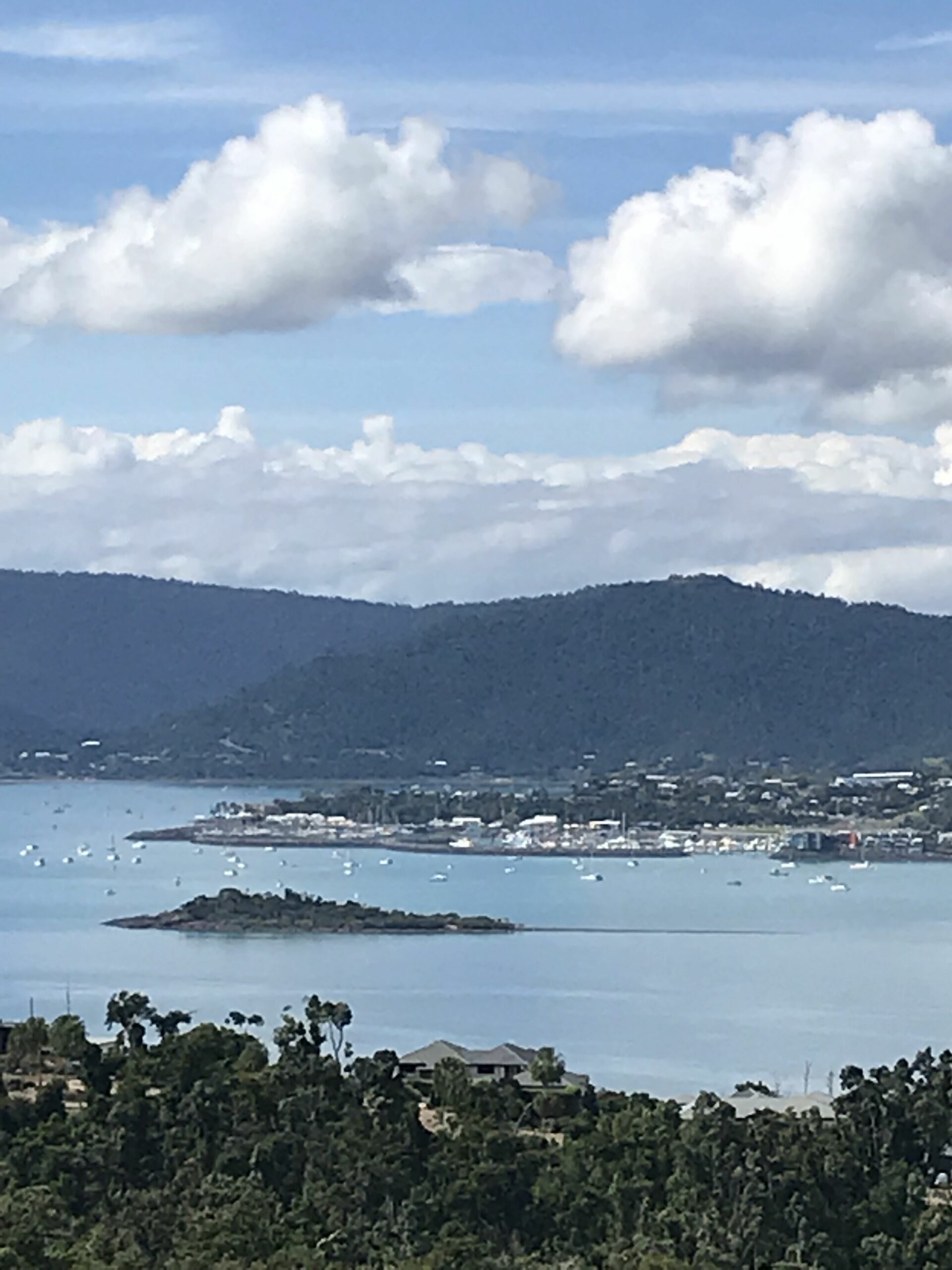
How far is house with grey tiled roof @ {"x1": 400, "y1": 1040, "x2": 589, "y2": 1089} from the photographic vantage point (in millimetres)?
25250

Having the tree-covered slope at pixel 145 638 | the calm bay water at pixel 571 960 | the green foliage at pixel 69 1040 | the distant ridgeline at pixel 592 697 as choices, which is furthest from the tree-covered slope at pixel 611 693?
the green foliage at pixel 69 1040

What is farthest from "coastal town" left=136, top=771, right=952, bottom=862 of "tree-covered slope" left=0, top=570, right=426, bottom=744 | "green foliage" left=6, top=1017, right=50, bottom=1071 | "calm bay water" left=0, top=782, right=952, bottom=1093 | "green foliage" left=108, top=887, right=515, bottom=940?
"tree-covered slope" left=0, top=570, right=426, bottom=744

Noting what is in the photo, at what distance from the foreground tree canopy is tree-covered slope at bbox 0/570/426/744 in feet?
467

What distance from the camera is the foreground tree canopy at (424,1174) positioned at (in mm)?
17203

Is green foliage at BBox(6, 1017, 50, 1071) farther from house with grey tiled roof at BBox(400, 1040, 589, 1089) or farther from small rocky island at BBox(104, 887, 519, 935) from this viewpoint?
small rocky island at BBox(104, 887, 519, 935)

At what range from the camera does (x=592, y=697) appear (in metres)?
138

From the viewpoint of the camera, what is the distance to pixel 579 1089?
78.1ft

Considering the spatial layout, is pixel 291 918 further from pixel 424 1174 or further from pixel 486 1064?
pixel 424 1174

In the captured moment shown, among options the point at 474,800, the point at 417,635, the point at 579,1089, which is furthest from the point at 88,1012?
the point at 417,635

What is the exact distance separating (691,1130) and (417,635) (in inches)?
5127

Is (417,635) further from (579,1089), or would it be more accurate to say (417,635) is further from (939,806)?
(579,1089)

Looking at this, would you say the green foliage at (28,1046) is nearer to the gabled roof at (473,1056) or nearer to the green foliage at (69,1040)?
the green foliage at (69,1040)

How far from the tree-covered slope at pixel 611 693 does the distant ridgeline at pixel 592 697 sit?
0.12 metres

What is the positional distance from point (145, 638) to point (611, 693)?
171 feet
